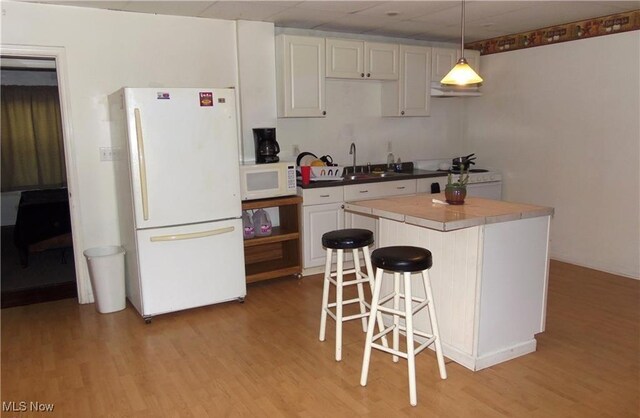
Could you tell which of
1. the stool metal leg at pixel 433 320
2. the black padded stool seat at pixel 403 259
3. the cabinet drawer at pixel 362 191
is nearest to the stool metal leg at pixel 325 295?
the black padded stool seat at pixel 403 259

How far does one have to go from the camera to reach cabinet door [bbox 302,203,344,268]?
14.8 feet

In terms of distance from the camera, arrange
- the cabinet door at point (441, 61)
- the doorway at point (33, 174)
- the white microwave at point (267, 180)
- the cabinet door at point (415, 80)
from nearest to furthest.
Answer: the white microwave at point (267, 180), the doorway at point (33, 174), the cabinet door at point (415, 80), the cabinet door at point (441, 61)

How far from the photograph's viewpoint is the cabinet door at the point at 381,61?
4934 mm

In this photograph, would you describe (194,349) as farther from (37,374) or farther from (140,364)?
(37,374)

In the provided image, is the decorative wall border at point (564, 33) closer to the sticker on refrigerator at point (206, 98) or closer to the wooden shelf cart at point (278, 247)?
the wooden shelf cart at point (278, 247)

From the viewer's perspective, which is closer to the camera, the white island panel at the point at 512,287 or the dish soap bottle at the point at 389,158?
the white island panel at the point at 512,287

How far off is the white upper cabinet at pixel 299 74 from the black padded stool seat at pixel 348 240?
1.98 metres

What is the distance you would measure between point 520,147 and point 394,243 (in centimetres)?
296

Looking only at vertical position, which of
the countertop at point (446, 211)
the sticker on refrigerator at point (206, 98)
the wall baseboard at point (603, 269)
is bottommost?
the wall baseboard at point (603, 269)

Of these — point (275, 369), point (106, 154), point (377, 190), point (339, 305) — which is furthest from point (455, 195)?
point (106, 154)

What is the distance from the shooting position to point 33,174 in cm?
691

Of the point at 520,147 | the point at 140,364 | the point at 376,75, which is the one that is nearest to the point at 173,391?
the point at 140,364

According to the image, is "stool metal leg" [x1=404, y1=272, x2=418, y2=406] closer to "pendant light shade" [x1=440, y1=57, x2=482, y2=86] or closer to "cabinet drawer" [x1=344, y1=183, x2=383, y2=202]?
"pendant light shade" [x1=440, y1=57, x2=482, y2=86]

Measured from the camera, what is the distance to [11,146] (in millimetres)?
6750
